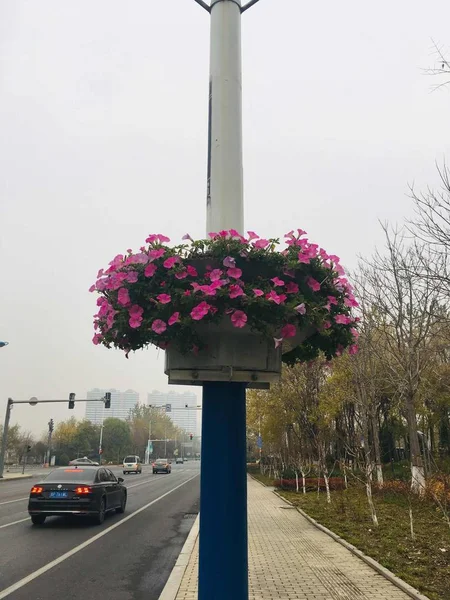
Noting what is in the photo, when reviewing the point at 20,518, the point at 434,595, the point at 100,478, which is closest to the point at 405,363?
the point at 100,478

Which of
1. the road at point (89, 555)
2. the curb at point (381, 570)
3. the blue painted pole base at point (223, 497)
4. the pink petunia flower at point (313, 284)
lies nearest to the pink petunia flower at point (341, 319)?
the pink petunia flower at point (313, 284)

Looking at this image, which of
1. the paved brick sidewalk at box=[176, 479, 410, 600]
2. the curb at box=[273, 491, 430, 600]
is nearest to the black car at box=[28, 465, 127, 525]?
the paved brick sidewalk at box=[176, 479, 410, 600]

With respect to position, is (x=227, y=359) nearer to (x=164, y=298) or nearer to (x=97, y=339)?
(x=164, y=298)

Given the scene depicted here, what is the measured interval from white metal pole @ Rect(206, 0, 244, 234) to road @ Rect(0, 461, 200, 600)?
4.98 metres

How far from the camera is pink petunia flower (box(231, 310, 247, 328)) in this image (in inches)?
110

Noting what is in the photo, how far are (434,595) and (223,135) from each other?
5458 mm

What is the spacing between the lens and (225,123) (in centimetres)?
412

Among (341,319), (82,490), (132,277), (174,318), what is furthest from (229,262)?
(82,490)

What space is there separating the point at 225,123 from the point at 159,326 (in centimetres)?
207

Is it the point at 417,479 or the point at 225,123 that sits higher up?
the point at 225,123

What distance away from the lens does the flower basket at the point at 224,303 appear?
287 centimetres

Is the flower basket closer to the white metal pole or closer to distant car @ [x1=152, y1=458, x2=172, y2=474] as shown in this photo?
the white metal pole

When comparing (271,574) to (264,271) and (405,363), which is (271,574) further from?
(405,363)

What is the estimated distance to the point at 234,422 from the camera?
3234 millimetres
